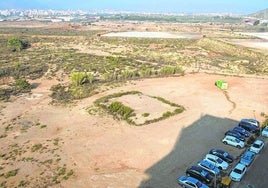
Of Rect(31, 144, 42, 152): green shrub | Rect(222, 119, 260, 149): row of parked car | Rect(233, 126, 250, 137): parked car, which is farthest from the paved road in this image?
Rect(31, 144, 42, 152): green shrub

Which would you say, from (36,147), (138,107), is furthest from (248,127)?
(36,147)

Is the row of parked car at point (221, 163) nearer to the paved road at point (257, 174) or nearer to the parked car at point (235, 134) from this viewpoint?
the parked car at point (235, 134)

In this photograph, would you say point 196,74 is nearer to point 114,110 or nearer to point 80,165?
point 114,110

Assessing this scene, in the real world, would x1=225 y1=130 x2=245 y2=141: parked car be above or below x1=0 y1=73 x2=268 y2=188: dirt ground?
above

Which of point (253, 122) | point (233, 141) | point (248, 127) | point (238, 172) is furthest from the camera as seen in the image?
point (253, 122)

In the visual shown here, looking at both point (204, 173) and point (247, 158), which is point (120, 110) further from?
point (247, 158)

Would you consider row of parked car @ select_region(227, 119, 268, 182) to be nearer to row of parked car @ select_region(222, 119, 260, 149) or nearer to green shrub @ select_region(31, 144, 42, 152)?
row of parked car @ select_region(222, 119, 260, 149)

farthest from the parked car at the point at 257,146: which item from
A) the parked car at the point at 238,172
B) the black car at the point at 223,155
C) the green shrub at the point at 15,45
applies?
the green shrub at the point at 15,45
